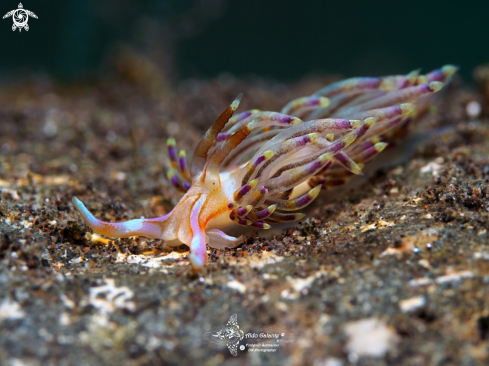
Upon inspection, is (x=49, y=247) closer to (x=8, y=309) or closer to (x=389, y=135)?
(x=8, y=309)

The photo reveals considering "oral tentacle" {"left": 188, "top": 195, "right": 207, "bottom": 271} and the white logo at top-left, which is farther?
the white logo at top-left

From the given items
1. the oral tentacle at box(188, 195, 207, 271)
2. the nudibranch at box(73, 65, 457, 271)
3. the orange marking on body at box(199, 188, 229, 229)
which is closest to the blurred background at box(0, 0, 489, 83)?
the nudibranch at box(73, 65, 457, 271)

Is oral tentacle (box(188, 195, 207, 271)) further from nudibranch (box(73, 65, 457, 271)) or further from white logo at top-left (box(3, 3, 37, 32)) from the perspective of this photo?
white logo at top-left (box(3, 3, 37, 32))

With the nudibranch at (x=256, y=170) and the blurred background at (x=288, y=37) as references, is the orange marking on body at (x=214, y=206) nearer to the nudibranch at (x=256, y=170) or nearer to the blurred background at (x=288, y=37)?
the nudibranch at (x=256, y=170)

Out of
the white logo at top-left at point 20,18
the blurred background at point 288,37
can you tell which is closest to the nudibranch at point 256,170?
the white logo at top-left at point 20,18

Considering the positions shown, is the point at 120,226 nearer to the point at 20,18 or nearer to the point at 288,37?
the point at 20,18
